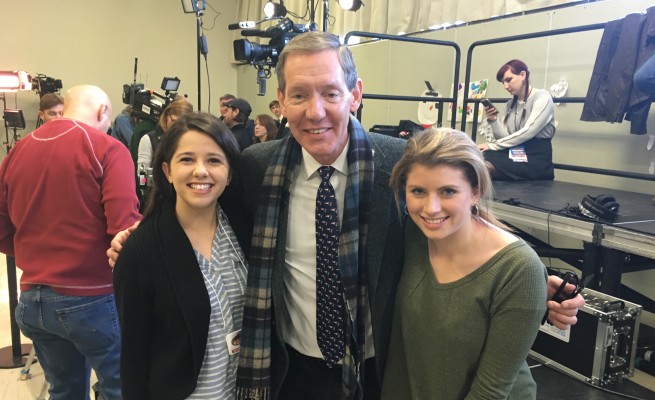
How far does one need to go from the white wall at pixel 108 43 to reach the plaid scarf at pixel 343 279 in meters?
7.80

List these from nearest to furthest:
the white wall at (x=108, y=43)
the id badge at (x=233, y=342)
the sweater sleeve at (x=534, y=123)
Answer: the id badge at (x=233, y=342)
the sweater sleeve at (x=534, y=123)
the white wall at (x=108, y=43)

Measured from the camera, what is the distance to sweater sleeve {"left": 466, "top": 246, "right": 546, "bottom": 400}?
0.94 metres

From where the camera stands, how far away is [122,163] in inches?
65.9

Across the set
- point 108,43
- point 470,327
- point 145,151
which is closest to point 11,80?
point 108,43

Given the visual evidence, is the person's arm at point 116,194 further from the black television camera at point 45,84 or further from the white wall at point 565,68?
the black television camera at point 45,84

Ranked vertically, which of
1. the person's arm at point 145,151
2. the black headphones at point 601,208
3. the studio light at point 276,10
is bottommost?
the black headphones at point 601,208

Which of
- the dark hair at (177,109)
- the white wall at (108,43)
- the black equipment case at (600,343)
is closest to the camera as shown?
the black equipment case at (600,343)

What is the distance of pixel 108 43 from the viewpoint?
26.0ft

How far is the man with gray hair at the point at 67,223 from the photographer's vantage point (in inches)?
63.2

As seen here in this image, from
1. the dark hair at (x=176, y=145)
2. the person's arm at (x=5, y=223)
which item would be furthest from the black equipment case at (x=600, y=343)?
the person's arm at (x=5, y=223)

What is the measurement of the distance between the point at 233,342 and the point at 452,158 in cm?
68

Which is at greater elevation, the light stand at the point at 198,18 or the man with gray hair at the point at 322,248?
the light stand at the point at 198,18

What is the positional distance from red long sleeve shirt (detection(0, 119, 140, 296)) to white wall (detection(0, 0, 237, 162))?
6994 mm

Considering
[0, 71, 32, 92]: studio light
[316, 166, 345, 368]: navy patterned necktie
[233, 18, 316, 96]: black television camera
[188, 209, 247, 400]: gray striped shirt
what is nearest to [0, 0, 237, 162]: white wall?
[0, 71, 32, 92]: studio light
